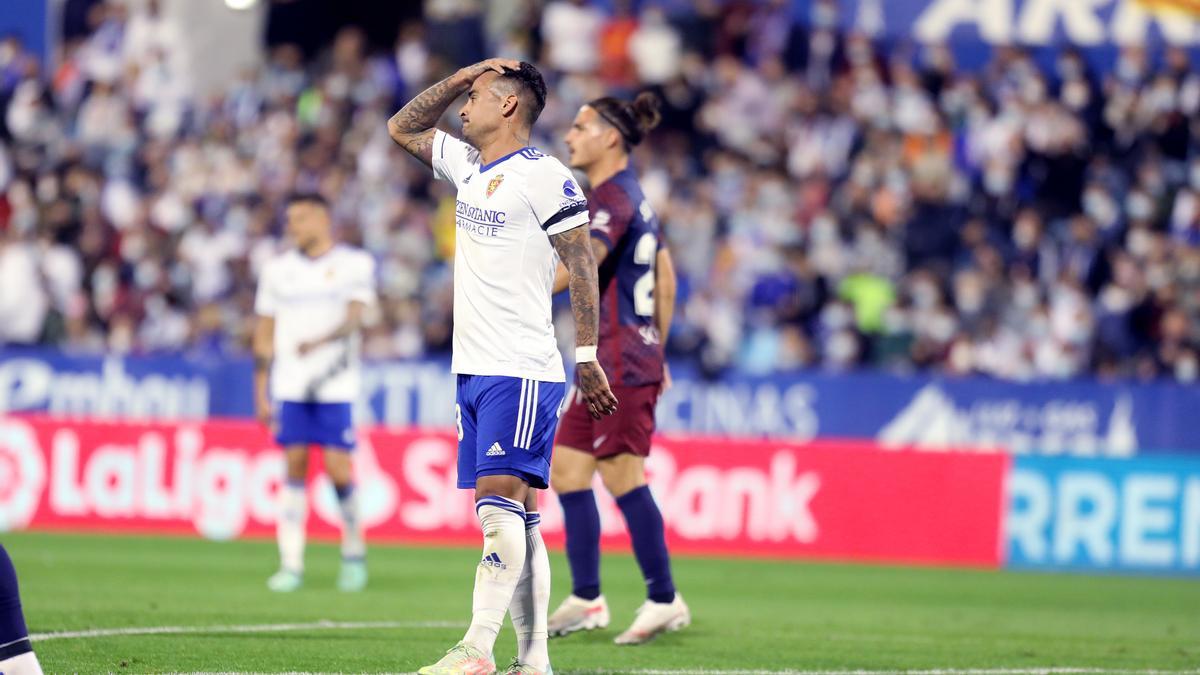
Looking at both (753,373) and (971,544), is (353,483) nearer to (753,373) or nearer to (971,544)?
(971,544)

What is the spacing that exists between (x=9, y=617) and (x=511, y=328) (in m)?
2.18

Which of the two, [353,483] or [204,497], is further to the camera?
[204,497]

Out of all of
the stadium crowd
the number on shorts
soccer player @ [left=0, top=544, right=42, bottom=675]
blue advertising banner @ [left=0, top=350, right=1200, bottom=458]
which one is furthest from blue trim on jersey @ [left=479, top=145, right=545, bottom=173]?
the stadium crowd

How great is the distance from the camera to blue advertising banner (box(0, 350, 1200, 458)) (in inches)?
746

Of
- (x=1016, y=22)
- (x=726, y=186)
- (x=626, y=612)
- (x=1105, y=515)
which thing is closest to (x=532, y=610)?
(x=626, y=612)

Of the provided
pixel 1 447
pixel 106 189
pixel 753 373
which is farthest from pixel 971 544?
pixel 106 189

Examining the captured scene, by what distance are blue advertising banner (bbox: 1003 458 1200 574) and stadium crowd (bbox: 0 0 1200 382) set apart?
3496 mm

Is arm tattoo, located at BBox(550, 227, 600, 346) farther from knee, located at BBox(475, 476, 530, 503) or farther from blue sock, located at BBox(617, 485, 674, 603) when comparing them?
blue sock, located at BBox(617, 485, 674, 603)

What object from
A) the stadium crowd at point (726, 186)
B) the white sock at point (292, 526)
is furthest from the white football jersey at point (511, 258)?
the stadium crowd at point (726, 186)

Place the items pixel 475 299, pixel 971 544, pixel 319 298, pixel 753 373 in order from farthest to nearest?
pixel 753 373, pixel 971 544, pixel 319 298, pixel 475 299

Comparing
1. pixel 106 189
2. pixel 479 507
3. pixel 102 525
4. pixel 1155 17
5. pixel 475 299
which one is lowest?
pixel 102 525

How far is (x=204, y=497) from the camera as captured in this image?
1639cm

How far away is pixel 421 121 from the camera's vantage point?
746cm

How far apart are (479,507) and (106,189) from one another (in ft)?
54.0
